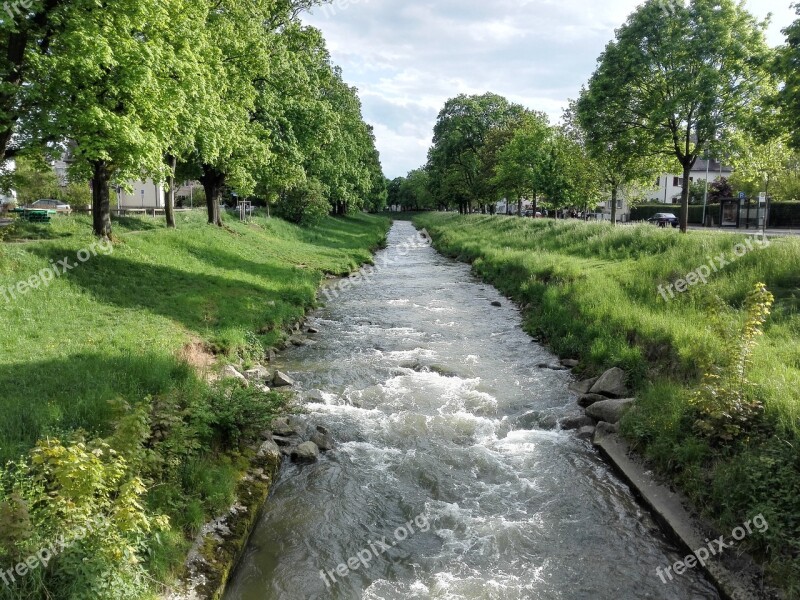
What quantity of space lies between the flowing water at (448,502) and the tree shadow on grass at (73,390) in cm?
297

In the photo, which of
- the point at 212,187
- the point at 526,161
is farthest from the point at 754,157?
the point at 526,161

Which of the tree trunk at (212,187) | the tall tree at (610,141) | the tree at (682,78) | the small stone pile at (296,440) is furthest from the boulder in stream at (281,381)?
the tall tree at (610,141)

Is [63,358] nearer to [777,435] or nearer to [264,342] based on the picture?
[264,342]

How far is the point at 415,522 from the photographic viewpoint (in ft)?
27.0

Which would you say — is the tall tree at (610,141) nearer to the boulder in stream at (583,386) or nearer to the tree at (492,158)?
the boulder in stream at (583,386)

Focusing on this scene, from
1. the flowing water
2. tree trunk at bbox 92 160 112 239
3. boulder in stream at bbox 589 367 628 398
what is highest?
tree trunk at bbox 92 160 112 239

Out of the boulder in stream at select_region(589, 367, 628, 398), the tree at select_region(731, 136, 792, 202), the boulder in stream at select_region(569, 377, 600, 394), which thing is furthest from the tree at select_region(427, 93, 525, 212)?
the boulder in stream at select_region(589, 367, 628, 398)

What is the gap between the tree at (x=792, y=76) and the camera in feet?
46.0

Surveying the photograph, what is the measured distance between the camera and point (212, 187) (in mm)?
31562

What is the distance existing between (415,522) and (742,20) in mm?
26022

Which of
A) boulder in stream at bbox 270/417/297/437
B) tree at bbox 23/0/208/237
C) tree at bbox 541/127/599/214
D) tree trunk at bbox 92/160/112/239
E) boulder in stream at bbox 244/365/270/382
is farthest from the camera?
tree at bbox 541/127/599/214

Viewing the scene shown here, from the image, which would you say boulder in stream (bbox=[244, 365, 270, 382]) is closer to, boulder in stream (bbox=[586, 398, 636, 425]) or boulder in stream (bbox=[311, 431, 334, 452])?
boulder in stream (bbox=[311, 431, 334, 452])

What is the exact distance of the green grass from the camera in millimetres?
8766

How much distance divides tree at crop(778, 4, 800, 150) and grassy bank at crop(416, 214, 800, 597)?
3.36m
